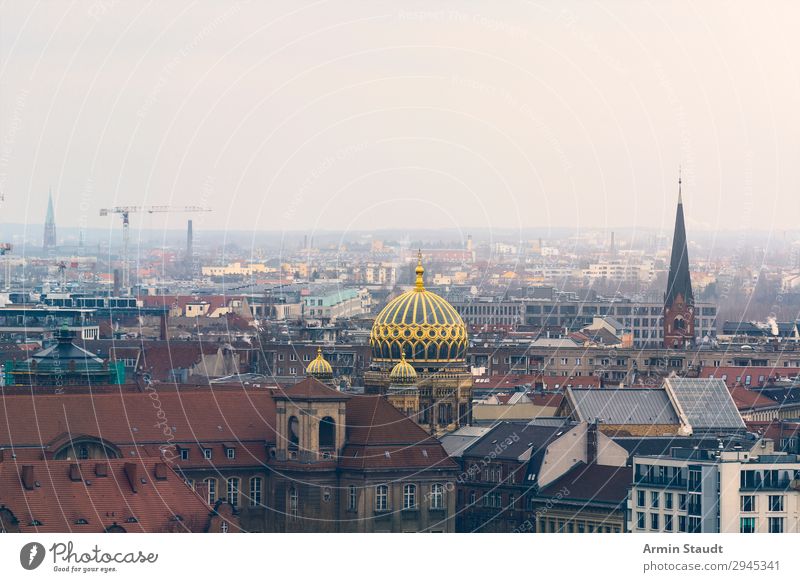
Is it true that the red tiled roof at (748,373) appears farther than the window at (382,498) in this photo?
Yes

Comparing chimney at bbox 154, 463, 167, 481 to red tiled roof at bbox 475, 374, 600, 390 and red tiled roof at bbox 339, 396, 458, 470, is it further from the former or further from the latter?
red tiled roof at bbox 475, 374, 600, 390

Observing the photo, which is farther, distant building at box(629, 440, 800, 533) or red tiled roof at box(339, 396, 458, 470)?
red tiled roof at box(339, 396, 458, 470)

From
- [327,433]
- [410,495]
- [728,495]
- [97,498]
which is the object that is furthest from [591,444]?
[97,498]

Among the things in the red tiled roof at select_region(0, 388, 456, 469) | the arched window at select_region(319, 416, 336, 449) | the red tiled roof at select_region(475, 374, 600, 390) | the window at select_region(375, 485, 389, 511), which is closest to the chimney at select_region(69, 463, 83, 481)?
the red tiled roof at select_region(0, 388, 456, 469)

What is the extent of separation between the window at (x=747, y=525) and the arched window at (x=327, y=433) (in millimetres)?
23401

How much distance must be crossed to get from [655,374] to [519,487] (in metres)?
66.9

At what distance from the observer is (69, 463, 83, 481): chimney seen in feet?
323

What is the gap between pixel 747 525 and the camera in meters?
97.2

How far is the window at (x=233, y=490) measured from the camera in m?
115

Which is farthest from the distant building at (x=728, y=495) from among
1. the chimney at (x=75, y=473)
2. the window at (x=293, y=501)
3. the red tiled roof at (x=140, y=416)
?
the red tiled roof at (x=140, y=416)

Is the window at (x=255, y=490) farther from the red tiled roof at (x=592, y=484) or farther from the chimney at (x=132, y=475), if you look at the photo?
the chimney at (x=132, y=475)

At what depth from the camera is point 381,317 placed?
138 meters

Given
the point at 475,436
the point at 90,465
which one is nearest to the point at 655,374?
the point at 475,436

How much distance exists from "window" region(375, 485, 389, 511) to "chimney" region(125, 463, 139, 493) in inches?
620
